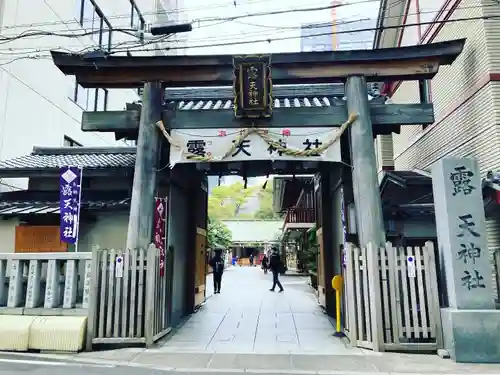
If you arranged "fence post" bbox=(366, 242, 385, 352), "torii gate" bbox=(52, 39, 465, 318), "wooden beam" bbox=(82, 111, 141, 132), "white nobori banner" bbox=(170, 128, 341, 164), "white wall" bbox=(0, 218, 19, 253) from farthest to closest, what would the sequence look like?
"white wall" bbox=(0, 218, 19, 253) → "wooden beam" bbox=(82, 111, 141, 132) → "white nobori banner" bbox=(170, 128, 341, 164) → "torii gate" bbox=(52, 39, 465, 318) → "fence post" bbox=(366, 242, 385, 352)

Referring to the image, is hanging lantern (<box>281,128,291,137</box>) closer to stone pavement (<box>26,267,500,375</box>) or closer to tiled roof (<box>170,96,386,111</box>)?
tiled roof (<box>170,96,386,111</box>)

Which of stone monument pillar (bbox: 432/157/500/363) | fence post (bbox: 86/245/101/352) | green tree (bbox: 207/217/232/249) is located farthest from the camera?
green tree (bbox: 207/217/232/249)

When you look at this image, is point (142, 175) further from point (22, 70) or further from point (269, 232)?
point (269, 232)

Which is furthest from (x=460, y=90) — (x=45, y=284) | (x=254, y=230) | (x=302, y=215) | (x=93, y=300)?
(x=254, y=230)

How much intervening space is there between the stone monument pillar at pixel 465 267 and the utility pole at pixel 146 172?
589 centimetres

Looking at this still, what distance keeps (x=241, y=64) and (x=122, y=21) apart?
68.3 ft

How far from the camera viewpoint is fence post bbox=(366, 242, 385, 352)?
294 inches

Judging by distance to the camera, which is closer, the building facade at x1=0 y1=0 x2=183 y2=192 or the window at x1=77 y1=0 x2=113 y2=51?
the building facade at x1=0 y1=0 x2=183 y2=192

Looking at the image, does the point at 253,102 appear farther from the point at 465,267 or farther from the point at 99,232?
Answer: the point at 99,232

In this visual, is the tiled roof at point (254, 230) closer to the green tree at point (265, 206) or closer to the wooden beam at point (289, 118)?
the green tree at point (265, 206)

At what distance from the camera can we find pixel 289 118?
9.24 meters

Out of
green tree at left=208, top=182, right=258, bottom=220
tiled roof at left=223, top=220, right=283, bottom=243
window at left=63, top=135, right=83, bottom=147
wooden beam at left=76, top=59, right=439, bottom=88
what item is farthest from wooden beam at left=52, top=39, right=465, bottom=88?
green tree at left=208, top=182, right=258, bottom=220

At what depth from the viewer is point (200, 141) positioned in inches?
365

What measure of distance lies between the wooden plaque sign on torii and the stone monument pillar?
1843 millimetres
